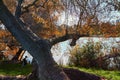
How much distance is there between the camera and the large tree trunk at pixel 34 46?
10.2 metres

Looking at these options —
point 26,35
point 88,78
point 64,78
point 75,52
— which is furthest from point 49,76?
point 75,52

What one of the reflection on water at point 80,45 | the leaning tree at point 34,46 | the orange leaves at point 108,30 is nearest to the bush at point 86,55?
the reflection on water at point 80,45

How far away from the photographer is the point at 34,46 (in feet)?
33.4

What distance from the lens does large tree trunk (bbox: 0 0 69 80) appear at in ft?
33.4

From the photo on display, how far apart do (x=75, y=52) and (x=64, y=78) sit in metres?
10.0

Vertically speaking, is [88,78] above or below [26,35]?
below

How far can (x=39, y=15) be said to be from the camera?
748 inches

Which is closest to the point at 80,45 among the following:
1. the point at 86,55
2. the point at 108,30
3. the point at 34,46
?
the point at 86,55

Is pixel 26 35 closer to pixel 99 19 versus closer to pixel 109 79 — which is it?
pixel 99 19

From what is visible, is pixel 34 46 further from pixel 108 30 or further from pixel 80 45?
pixel 80 45

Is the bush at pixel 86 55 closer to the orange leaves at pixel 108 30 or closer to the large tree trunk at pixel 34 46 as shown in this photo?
the orange leaves at pixel 108 30

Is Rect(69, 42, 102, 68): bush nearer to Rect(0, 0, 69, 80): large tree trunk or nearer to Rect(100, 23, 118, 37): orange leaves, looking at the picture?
Rect(100, 23, 118, 37): orange leaves

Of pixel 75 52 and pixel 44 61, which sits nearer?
pixel 44 61

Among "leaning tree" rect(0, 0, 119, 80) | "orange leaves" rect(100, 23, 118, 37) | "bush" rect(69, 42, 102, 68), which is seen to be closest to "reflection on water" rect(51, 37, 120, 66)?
"bush" rect(69, 42, 102, 68)
